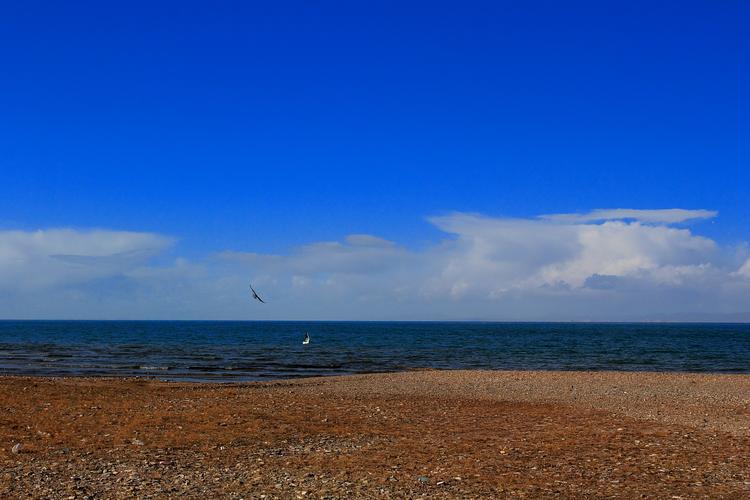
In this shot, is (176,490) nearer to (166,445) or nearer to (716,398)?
(166,445)

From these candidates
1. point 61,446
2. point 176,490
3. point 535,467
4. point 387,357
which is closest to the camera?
point 176,490

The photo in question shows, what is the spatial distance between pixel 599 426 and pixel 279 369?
36757mm

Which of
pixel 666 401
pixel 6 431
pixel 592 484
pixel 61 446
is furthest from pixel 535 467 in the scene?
pixel 666 401

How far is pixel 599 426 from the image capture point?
18.2m

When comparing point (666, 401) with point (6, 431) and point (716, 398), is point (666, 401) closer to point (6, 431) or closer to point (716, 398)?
point (716, 398)

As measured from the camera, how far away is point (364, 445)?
15.4 metres

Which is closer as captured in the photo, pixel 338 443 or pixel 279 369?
pixel 338 443

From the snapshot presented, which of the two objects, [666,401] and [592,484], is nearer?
[592,484]

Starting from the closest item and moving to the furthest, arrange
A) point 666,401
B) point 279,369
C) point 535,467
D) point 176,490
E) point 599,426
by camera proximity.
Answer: point 176,490 → point 535,467 → point 599,426 → point 666,401 → point 279,369

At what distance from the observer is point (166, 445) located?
1494 centimetres

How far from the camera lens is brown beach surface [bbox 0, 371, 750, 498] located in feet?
37.3

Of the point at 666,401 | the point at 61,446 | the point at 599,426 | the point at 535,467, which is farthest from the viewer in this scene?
the point at 666,401

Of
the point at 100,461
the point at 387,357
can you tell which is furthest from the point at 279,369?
the point at 100,461

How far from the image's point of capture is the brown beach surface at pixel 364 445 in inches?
448
